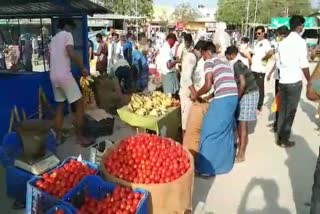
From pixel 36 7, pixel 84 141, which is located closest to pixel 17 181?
pixel 84 141

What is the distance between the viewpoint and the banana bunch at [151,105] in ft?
18.1

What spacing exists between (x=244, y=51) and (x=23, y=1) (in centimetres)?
492

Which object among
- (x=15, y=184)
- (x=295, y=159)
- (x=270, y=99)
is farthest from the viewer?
(x=270, y=99)

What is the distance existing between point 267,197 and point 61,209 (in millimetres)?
2566

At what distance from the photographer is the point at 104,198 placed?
3217mm

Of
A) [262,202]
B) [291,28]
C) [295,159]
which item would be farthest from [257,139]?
[262,202]

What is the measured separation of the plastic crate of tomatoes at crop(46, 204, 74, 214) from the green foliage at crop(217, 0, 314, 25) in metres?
64.6

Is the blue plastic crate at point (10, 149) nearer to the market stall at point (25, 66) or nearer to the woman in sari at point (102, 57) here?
the market stall at point (25, 66)

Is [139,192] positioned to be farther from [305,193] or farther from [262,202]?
[305,193]

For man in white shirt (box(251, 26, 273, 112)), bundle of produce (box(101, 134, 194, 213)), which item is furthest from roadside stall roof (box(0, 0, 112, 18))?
man in white shirt (box(251, 26, 273, 112))


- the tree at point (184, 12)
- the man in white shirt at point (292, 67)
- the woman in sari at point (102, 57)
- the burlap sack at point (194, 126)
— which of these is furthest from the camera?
the tree at point (184, 12)

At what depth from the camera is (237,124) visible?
5863mm

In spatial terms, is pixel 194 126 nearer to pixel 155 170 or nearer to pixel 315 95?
pixel 155 170

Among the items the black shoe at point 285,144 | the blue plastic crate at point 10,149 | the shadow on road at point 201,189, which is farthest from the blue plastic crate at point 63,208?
the black shoe at point 285,144
